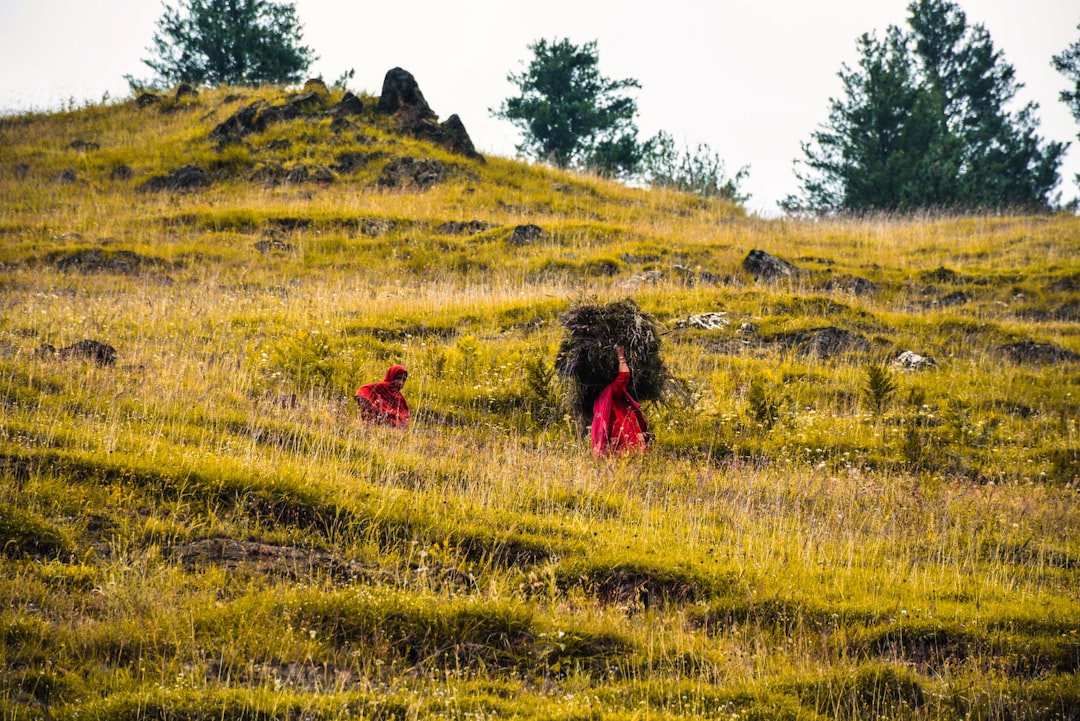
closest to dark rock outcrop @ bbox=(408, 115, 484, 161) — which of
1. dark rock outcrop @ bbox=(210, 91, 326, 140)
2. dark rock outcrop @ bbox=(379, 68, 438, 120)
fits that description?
dark rock outcrop @ bbox=(379, 68, 438, 120)

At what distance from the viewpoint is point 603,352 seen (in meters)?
11.2

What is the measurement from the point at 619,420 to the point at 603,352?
0.94 meters

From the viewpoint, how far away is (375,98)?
33.8 metres

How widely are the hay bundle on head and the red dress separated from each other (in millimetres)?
339

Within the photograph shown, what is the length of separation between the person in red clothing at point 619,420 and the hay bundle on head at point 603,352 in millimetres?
183

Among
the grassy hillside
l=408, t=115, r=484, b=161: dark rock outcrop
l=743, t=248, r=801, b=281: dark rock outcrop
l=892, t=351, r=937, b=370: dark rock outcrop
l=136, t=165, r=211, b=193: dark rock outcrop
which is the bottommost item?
the grassy hillside

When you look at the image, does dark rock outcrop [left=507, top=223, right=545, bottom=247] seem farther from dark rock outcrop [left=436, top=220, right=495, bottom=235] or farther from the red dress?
the red dress

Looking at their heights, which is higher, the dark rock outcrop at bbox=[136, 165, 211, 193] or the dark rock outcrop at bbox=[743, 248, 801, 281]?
the dark rock outcrop at bbox=[136, 165, 211, 193]

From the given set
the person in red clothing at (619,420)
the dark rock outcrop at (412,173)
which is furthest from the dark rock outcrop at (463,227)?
the person in red clothing at (619,420)

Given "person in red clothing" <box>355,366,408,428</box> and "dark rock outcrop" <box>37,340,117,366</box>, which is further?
"dark rock outcrop" <box>37,340,117,366</box>

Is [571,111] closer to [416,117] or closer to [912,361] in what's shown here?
[416,117]

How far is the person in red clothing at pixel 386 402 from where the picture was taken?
11.1 metres

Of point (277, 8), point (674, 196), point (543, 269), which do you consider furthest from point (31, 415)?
point (277, 8)

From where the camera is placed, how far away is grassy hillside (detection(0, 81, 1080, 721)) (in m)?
5.48
